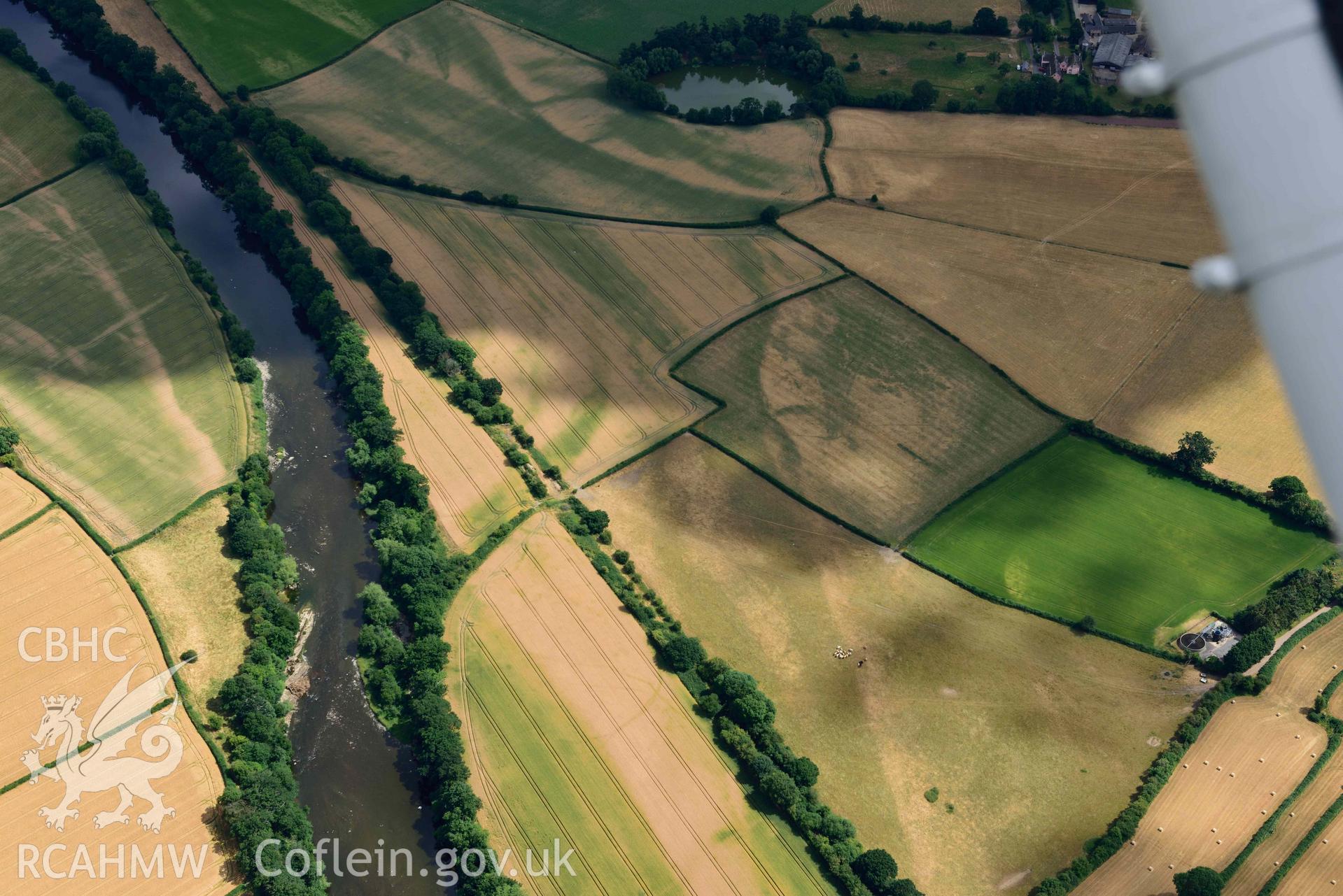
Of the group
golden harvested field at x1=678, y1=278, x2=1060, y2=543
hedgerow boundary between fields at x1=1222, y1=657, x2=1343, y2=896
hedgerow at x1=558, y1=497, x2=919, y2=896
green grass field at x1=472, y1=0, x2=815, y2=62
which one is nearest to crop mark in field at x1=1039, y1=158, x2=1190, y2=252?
golden harvested field at x1=678, y1=278, x2=1060, y2=543

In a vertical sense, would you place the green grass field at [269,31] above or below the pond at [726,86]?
above

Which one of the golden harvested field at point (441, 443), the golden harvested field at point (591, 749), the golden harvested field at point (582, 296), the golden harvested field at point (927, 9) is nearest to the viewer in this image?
the golden harvested field at point (591, 749)

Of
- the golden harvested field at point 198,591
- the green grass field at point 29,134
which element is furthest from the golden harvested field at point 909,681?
the green grass field at point 29,134

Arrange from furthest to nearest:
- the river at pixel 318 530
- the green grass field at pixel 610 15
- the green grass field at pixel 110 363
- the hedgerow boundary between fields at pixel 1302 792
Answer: the green grass field at pixel 610 15 → the green grass field at pixel 110 363 → the river at pixel 318 530 → the hedgerow boundary between fields at pixel 1302 792

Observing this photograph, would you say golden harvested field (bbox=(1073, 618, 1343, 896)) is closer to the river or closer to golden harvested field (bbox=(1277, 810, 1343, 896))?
golden harvested field (bbox=(1277, 810, 1343, 896))
